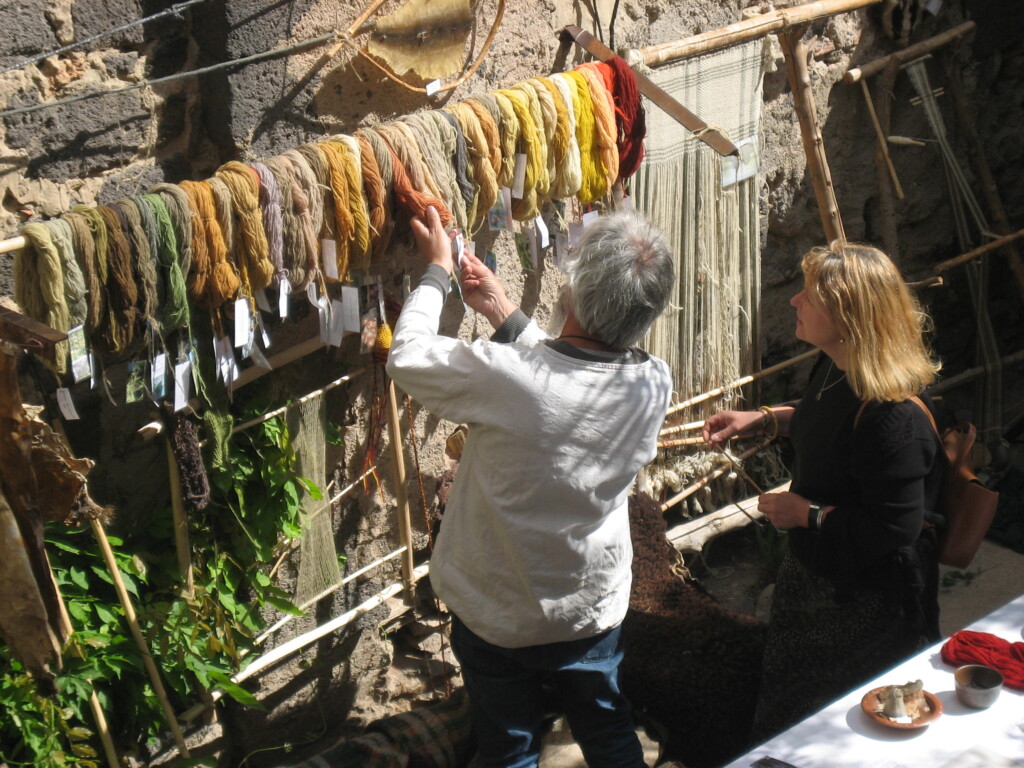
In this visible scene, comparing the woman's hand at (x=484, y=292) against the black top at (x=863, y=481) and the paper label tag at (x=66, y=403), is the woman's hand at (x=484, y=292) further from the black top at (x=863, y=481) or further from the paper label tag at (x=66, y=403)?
the paper label tag at (x=66, y=403)

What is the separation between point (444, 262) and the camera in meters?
2.46

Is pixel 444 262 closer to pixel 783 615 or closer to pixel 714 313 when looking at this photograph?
pixel 783 615

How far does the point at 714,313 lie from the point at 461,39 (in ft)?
5.15

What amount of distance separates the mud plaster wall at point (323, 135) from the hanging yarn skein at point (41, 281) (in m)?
0.38

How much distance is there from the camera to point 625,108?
320cm

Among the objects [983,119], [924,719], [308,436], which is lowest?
[924,719]

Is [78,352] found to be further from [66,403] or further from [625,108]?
[625,108]

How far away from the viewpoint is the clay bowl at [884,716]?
2.05 m

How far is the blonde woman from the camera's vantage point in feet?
8.13

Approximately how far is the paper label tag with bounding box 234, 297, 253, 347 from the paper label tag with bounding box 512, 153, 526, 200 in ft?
2.81

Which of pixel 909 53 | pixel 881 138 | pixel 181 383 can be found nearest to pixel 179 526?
pixel 181 383

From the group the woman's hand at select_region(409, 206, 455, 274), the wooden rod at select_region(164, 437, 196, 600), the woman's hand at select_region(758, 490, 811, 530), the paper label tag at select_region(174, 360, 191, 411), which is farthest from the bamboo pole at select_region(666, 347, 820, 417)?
the paper label tag at select_region(174, 360, 191, 411)

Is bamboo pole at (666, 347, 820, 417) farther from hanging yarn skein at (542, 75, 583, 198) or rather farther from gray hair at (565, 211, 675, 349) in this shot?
gray hair at (565, 211, 675, 349)

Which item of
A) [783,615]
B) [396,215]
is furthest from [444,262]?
[783,615]
